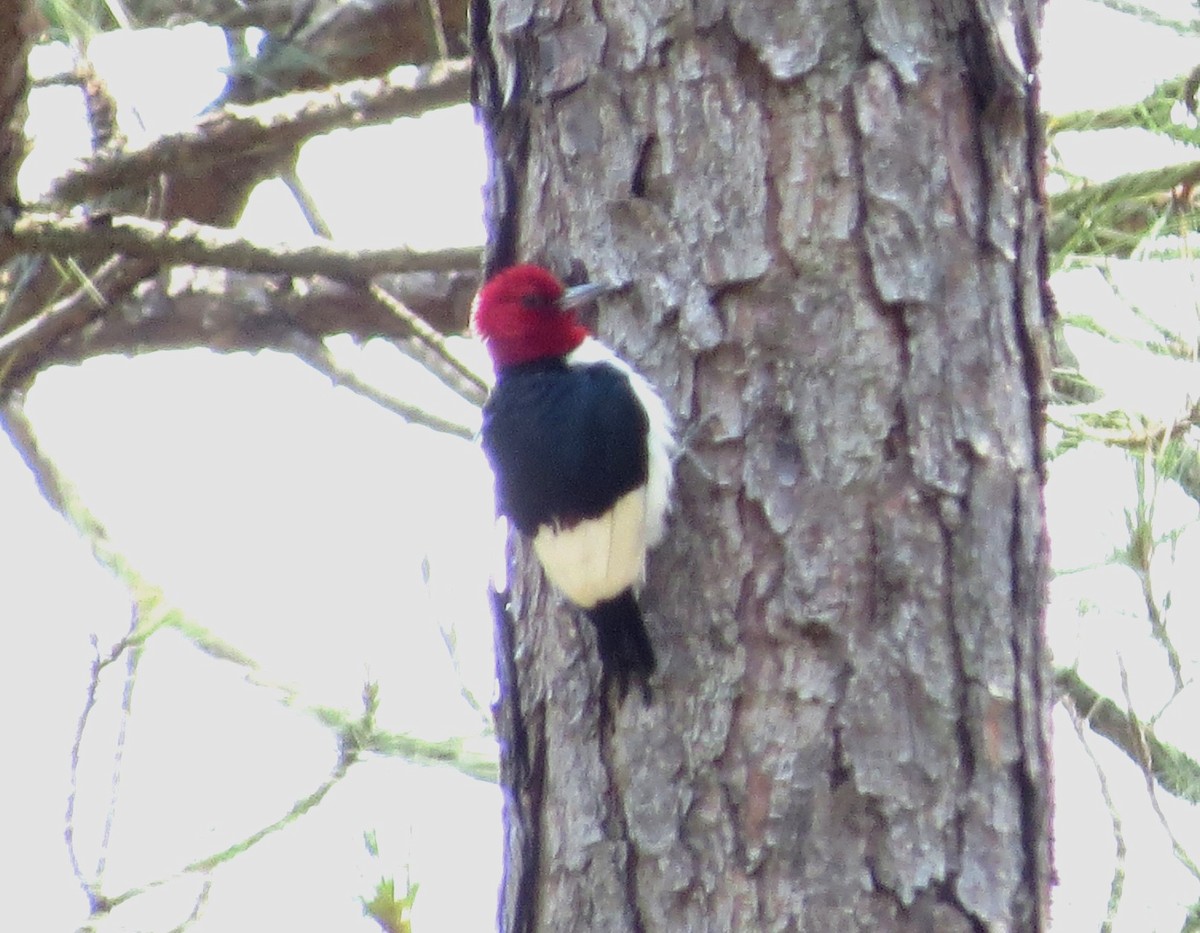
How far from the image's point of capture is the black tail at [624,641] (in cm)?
184

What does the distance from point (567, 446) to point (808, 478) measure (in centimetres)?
36

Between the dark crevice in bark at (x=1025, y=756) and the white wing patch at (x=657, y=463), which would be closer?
the dark crevice in bark at (x=1025, y=756)

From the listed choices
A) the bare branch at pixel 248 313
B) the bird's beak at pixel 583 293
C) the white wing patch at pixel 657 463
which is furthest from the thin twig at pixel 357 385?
the white wing patch at pixel 657 463

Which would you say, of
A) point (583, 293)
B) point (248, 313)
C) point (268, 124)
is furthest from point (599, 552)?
point (248, 313)

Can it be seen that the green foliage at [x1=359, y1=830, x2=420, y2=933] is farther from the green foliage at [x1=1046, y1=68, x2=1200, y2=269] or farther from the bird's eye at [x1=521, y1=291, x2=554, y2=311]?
the green foliage at [x1=1046, y1=68, x2=1200, y2=269]

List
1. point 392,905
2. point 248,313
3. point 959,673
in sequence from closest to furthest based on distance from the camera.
→ point 392,905 < point 959,673 < point 248,313

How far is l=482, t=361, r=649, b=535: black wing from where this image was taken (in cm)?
198

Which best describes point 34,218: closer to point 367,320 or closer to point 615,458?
point 615,458

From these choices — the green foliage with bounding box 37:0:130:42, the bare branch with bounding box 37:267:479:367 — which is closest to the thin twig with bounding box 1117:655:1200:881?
the green foliage with bounding box 37:0:130:42

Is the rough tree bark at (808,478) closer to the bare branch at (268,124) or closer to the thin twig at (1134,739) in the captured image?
the thin twig at (1134,739)

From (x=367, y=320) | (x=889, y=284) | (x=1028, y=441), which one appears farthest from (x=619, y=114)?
(x=367, y=320)

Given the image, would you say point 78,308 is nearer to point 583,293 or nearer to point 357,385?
point 357,385

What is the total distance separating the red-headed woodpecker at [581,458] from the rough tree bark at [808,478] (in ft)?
0.13

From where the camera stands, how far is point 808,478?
186cm
